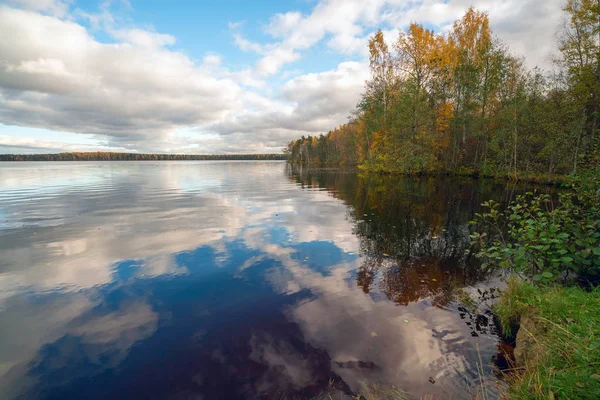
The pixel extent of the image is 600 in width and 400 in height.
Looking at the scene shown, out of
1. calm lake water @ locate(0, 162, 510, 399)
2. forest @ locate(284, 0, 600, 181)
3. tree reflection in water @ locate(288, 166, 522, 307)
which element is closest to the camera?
calm lake water @ locate(0, 162, 510, 399)

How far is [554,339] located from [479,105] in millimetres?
40374

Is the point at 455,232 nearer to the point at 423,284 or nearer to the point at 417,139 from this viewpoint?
the point at 423,284

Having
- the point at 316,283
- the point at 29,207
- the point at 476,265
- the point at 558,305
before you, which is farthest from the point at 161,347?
the point at 29,207

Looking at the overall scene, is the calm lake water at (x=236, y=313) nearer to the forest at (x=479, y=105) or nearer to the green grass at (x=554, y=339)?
the green grass at (x=554, y=339)

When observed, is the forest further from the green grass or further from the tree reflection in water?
the green grass

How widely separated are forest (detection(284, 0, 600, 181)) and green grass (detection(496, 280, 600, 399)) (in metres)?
28.9

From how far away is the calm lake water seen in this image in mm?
4371

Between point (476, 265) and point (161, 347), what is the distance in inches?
359

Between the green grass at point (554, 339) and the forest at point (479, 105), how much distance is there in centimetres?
2891

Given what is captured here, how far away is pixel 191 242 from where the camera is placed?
1106cm

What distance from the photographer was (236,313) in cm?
618

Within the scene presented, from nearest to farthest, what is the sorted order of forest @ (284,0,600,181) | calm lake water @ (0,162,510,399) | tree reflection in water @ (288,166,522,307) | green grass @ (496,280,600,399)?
green grass @ (496,280,600,399)
calm lake water @ (0,162,510,399)
tree reflection in water @ (288,166,522,307)
forest @ (284,0,600,181)

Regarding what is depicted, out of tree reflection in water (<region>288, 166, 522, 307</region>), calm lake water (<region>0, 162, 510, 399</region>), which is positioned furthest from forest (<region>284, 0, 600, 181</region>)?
calm lake water (<region>0, 162, 510, 399</region>)

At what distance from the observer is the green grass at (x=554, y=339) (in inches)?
113
